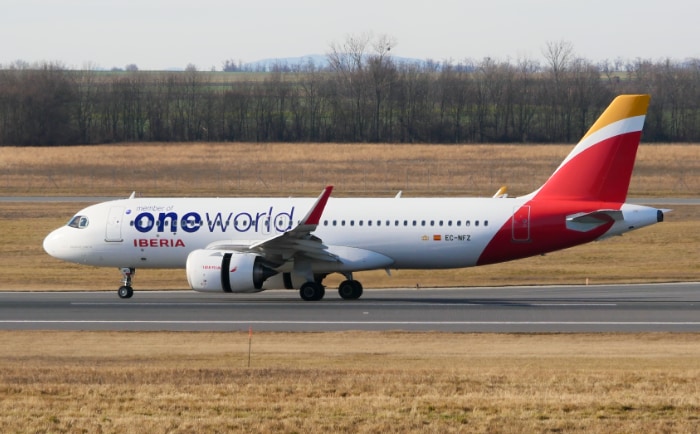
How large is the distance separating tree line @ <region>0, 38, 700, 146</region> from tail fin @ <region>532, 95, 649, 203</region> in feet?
256

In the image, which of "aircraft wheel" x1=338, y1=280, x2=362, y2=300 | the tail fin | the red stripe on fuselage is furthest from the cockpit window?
the tail fin

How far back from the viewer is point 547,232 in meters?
34.0

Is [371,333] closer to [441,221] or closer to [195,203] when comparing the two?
[441,221]

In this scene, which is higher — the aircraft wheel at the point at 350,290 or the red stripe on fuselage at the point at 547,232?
the red stripe on fuselage at the point at 547,232

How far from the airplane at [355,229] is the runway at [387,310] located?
114cm

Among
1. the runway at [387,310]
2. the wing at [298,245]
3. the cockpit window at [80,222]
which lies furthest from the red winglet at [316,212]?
Answer: the cockpit window at [80,222]

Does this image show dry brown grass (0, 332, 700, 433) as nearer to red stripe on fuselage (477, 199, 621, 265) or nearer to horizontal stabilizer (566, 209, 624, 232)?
horizontal stabilizer (566, 209, 624, 232)

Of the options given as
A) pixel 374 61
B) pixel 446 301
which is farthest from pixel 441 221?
pixel 374 61

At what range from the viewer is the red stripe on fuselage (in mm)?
33906

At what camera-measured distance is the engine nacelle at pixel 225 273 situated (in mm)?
33500

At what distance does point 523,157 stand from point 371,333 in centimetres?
6968

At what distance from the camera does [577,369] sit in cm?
2158

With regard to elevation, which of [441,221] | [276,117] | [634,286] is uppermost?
[276,117]

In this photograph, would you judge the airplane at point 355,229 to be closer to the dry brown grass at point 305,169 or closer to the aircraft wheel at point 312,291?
the aircraft wheel at point 312,291
